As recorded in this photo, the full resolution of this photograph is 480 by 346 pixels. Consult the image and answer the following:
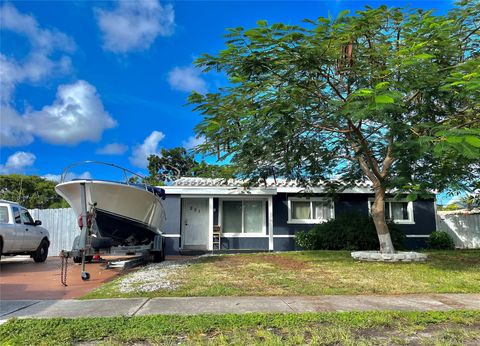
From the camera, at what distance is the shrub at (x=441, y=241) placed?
18.8 m

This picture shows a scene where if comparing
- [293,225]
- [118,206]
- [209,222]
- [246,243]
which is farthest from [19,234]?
[293,225]

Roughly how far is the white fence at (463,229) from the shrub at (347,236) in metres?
4.17

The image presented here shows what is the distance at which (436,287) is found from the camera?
8.80 meters

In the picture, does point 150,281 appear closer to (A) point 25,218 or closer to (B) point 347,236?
(A) point 25,218

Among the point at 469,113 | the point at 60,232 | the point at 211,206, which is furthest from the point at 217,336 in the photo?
the point at 60,232

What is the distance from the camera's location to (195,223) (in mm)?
19969

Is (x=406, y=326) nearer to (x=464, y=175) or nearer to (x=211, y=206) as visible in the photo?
(x=464, y=175)

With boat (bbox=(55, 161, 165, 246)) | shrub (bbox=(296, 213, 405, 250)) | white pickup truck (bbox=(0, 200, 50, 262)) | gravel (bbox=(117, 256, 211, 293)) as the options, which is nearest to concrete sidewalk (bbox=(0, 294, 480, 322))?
gravel (bbox=(117, 256, 211, 293))

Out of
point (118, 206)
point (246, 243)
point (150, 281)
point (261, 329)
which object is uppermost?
point (118, 206)

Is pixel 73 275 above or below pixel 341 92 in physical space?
below

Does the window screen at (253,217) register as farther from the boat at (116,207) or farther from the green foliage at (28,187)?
the green foliage at (28,187)

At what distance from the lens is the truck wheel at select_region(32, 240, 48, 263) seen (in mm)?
15398

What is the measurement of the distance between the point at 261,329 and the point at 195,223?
14.6 meters

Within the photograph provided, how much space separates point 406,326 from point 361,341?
1.04 m
